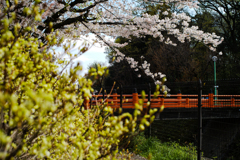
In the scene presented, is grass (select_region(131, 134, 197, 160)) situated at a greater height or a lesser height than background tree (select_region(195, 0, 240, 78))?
lesser

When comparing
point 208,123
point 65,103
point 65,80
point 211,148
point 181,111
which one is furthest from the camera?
point 208,123

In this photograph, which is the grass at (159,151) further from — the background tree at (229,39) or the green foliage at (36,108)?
the background tree at (229,39)

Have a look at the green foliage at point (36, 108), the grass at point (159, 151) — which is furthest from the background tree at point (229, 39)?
the green foliage at point (36, 108)

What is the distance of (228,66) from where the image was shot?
2066 centimetres

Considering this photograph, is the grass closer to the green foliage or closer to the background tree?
the green foliage

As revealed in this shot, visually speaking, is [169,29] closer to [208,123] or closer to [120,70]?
[208,123]

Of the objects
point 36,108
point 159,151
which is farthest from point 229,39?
point 36,108

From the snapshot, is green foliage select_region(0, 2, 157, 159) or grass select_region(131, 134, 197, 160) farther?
grass select_region(131, 134, 197, 160)

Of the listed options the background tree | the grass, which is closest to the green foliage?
the grass

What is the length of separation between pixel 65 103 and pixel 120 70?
27.4 m

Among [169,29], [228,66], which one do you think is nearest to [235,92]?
[228,66]

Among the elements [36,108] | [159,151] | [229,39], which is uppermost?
[229,39]

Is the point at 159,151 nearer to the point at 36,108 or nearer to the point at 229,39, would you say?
the point at 36,108

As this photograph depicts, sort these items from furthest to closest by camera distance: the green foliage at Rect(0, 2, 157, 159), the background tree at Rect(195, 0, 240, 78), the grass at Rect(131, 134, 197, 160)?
the background tree at Rect(195, 0, 240, 78) → the grass at Rect(131, 134, 197, 160) → the green foliage at Rect(0, 2, 157, 159)
